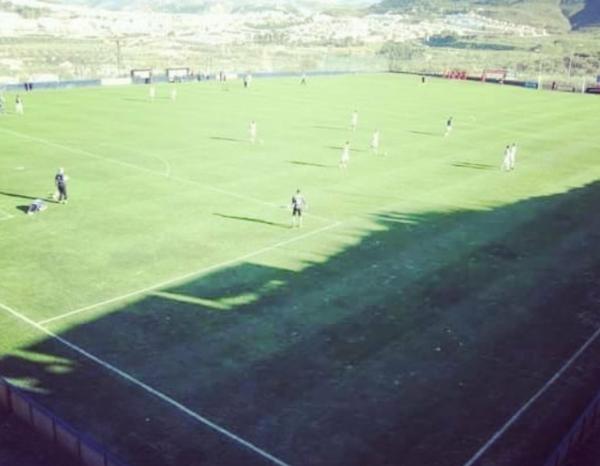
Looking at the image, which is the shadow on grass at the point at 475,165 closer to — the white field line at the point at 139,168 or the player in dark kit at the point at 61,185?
the white field line at the point at 139,168

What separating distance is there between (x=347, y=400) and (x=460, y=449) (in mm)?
3098

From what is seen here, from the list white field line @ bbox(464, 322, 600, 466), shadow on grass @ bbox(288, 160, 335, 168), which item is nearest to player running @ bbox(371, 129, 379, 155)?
shadow on grass @ bbox(288, 160, 335, 168)

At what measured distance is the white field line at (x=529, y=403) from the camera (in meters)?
14.3

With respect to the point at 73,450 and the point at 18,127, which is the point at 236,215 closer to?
the point at 73,450

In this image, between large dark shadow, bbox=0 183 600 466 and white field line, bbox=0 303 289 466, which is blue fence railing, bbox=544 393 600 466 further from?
white field line, bbox=0 303 289 466

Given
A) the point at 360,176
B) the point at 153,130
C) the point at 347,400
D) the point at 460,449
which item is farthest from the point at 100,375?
the point at 153,130

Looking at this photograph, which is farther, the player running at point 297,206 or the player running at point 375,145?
the player running at point 375,145

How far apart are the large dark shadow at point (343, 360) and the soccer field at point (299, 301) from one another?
69mm

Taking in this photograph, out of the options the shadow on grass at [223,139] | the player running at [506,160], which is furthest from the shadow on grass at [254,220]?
the player running at [506,160]

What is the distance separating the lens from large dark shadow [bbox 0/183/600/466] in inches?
573

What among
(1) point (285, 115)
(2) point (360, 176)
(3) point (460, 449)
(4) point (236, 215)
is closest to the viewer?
(3) point (460, 449)

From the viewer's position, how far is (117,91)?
267 ft

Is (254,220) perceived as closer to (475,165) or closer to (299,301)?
(299,301)

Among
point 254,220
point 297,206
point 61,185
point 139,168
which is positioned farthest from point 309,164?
point 61,185
